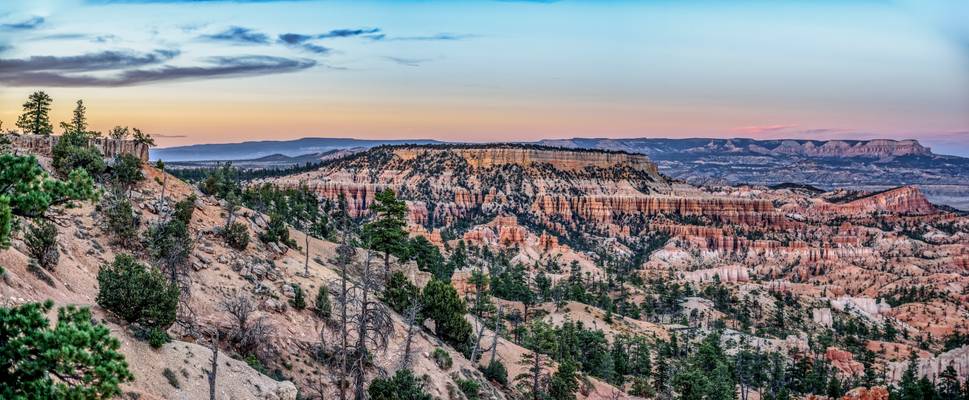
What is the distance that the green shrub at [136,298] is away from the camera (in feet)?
78.9

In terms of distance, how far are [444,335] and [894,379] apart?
6288 centimetres

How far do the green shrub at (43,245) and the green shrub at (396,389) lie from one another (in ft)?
41.4

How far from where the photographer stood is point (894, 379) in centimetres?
8400

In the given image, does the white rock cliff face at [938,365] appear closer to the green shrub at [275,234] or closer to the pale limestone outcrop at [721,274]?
the pale limestone outcrop at [721,274]

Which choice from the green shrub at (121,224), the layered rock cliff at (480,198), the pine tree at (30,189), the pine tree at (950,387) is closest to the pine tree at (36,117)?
the green shrub at (121,224)

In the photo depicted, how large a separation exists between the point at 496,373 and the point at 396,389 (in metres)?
20.9

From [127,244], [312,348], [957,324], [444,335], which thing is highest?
[127,244]

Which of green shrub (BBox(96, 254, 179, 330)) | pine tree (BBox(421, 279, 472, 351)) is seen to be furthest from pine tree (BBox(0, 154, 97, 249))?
pine tree (BBox(421, 279, 472, 351))

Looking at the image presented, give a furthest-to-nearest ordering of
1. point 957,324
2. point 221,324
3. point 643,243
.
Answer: point 643,243 → point 957,324 → point 221,324

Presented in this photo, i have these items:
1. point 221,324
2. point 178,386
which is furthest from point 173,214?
point 178,386

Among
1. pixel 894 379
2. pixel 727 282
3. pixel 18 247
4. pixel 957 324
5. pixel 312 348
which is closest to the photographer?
pixel 18 247

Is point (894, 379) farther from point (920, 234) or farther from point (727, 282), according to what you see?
point (920, 234)

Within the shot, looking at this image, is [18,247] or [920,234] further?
[920,234]

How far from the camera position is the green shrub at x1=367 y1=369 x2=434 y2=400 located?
92.4 ft
